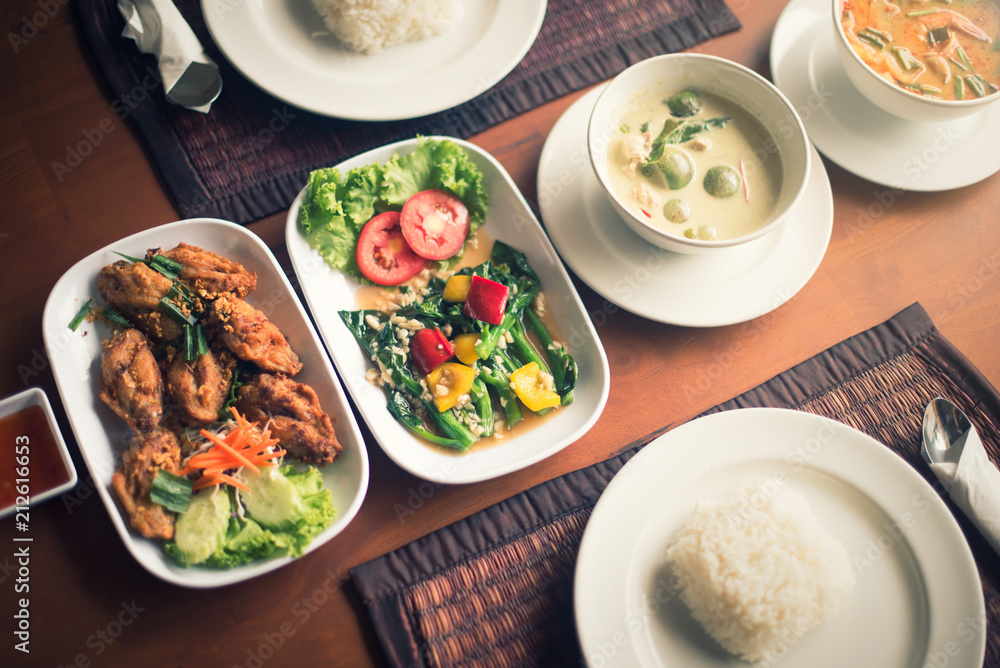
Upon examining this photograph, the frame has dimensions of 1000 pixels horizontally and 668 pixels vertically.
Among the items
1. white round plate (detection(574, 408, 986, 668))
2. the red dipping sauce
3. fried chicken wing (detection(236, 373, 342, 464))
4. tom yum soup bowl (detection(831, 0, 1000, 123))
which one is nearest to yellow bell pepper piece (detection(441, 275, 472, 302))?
fried chicken wing (detection(236, 373, 342, 464))

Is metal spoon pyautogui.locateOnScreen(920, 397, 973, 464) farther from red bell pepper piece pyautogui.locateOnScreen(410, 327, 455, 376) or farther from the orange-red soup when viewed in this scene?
red bell pepper piece pyautogui.locateOnScreen(410, 327, 455, 376)

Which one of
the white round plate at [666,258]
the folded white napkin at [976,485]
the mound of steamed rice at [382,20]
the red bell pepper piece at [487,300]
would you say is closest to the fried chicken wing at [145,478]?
the red bell pepper piece at [487,300]

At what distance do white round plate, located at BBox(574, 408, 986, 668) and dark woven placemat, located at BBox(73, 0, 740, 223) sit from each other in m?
1.54

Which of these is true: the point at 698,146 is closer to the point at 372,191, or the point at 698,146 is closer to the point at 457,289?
the point at 457,289

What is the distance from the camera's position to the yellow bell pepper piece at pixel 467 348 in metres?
2.16

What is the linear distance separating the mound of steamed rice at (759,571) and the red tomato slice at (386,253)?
4.23 ft

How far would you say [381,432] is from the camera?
6.46ft

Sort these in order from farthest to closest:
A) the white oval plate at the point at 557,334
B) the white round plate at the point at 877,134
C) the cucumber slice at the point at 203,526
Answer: the white round plate at the point at 877,134 → the white oval plate at the point at 557,334 → the cucumber slice at the point at 203,526

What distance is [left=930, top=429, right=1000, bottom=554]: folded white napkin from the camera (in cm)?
201

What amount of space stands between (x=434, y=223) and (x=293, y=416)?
848mm

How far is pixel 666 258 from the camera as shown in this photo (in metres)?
2.27

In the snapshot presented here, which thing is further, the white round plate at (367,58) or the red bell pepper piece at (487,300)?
the white round plate at (367,58)

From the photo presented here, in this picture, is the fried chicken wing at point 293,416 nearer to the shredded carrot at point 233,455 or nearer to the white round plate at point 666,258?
the shredded carrot at point 233,455

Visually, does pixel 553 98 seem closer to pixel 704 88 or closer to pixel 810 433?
pixel 704 88
